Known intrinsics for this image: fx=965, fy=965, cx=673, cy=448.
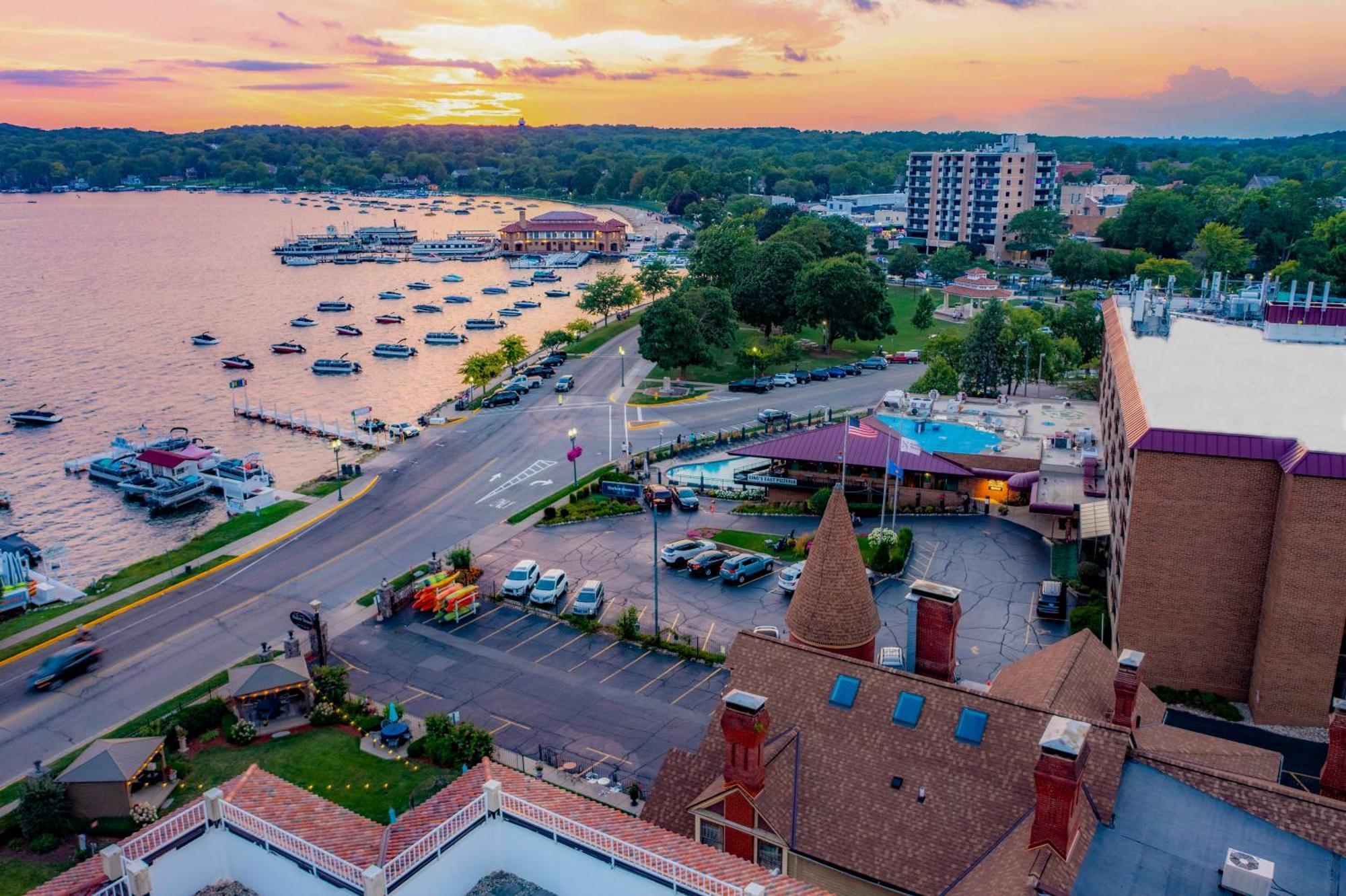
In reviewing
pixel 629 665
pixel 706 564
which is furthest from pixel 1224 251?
A: pixel 629 665

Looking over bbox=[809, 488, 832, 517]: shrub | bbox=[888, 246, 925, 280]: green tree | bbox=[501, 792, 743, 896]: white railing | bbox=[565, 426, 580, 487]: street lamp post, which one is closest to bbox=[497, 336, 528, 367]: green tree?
bbox=[565, 426, 580, 487]: street lamp post

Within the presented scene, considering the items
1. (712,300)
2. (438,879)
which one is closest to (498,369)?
(712,300)

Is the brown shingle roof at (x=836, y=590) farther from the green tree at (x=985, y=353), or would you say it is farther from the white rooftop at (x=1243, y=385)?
the green tree at (x=985, y=353)

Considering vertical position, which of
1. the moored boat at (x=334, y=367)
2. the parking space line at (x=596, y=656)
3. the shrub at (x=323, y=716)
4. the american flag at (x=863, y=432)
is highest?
the american flag at (x=863, y=432)

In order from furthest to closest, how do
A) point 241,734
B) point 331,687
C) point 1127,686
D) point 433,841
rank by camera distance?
1. point 331,687
2. point 241,734
3. point 1127,686
4. point 433,841

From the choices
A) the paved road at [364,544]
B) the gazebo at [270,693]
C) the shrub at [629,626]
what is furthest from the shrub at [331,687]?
the shrub at [629,626]

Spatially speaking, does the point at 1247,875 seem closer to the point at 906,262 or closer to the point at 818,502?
the point at 818,502
